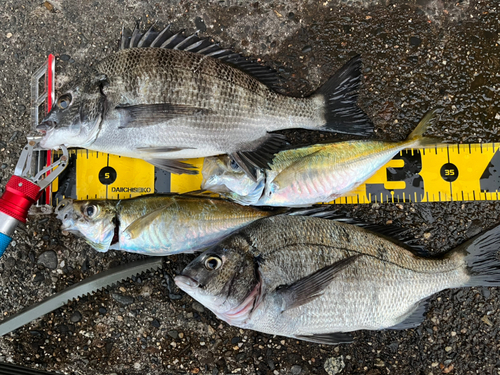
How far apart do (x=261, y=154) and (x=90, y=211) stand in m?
1.13

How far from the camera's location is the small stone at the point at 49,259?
7.99 ft

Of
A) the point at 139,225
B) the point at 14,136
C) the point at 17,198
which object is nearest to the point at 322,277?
the point at 139,225

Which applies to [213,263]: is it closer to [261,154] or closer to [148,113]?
[261,154]

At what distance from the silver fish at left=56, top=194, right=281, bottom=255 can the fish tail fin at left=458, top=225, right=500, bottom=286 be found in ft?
4.98

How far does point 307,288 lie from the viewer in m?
1.90

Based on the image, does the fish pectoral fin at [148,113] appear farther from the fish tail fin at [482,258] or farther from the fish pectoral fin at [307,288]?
the fish tail fin at [482,258]

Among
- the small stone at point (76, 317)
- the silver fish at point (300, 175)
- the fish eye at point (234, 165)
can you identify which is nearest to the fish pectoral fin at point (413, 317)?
the silver fish at point (300, 175)

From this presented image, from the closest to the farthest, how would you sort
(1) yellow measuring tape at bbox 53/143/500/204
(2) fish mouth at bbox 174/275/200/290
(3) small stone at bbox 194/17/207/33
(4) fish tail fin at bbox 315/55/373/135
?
(2) fish mouth at bbox 174/275/200/290 < (4) fish tail fin at bbox 315/55/373/135 < (1) yellow measuring tape at bbox 53/143/500/204 < (3) small stone at bbox 194/17/207/33

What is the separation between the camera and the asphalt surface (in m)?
2.38

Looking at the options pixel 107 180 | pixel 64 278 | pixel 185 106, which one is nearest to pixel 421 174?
pixel 185 106

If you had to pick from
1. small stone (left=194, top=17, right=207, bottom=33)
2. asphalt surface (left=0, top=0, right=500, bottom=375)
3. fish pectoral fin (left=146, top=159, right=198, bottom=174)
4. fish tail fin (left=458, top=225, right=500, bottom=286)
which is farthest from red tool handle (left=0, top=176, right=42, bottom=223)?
fish tail fin (left=458, top=225, right=500, bottom=286)

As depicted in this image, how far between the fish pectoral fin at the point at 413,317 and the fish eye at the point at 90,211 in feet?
6.69

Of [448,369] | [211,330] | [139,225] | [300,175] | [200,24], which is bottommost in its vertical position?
[448,369]

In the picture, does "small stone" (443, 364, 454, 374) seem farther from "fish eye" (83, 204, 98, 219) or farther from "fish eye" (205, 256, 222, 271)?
"fish eye" (83, 204, 98, 219)
